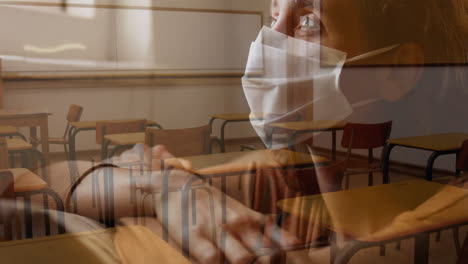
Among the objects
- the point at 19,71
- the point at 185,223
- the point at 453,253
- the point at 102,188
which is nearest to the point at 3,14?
the point at 19,71

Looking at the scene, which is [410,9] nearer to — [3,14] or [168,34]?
[168,34]

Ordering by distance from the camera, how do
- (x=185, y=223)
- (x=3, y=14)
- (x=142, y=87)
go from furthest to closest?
(x=185, y=223) → (x=142, y=87) → (x=3, y=14)

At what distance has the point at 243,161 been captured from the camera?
0.92 metres

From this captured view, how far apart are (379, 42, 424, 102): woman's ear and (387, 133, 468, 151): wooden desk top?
110 mm

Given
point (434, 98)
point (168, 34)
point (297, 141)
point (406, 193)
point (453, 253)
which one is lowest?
point (453, 253)

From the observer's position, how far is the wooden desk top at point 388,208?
0.87 meters

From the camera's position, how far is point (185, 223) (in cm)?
91

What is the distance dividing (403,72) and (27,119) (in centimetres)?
85

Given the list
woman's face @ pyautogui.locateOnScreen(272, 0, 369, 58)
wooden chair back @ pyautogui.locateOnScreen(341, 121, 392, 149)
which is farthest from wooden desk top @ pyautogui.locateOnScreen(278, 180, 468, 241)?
woman's face @ pyautogui.locateOnScreen(272, 0, 369, 58)

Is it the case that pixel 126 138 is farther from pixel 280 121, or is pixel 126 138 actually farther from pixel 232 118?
pixel 280 121

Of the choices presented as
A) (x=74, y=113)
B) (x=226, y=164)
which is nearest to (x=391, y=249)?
(x=226, y=164)

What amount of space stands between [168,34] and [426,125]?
0.67 metres

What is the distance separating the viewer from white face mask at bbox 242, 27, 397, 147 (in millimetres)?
862

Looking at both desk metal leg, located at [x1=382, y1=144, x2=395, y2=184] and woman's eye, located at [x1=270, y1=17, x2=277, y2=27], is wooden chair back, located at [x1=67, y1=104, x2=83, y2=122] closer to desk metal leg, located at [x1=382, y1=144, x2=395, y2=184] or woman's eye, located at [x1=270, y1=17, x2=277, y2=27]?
woman's eye, located at [x1=270, y1=17, x2=277, y2=27]
